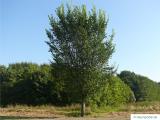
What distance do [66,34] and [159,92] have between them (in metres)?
59.9

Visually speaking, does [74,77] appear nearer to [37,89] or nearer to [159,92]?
[37,89]

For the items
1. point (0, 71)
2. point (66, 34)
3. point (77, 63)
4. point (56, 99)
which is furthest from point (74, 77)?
point (0, 71)

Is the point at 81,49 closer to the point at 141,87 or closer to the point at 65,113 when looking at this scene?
the point at 65,113

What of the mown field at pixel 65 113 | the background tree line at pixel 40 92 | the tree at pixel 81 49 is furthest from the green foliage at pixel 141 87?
the tree at pixel 81 49

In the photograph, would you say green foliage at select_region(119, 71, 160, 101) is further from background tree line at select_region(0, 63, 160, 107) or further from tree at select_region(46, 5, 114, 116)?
tree at select_region(46, 5, 114, 116)

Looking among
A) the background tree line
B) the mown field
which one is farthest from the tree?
the background tree line

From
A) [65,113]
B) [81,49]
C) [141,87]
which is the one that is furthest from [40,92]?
[141,87]

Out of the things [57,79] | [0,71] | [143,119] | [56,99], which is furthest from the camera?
[0,71]

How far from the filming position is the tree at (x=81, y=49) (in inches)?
1275

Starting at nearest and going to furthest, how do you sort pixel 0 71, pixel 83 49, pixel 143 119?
pixel 143 119, pixel 83 49, pixel 0 71

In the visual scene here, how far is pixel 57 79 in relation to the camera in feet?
113

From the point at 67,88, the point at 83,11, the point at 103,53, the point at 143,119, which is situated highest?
the point at 83,11

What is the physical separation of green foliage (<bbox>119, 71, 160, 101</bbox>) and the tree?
155 feet

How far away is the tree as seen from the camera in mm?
32375
